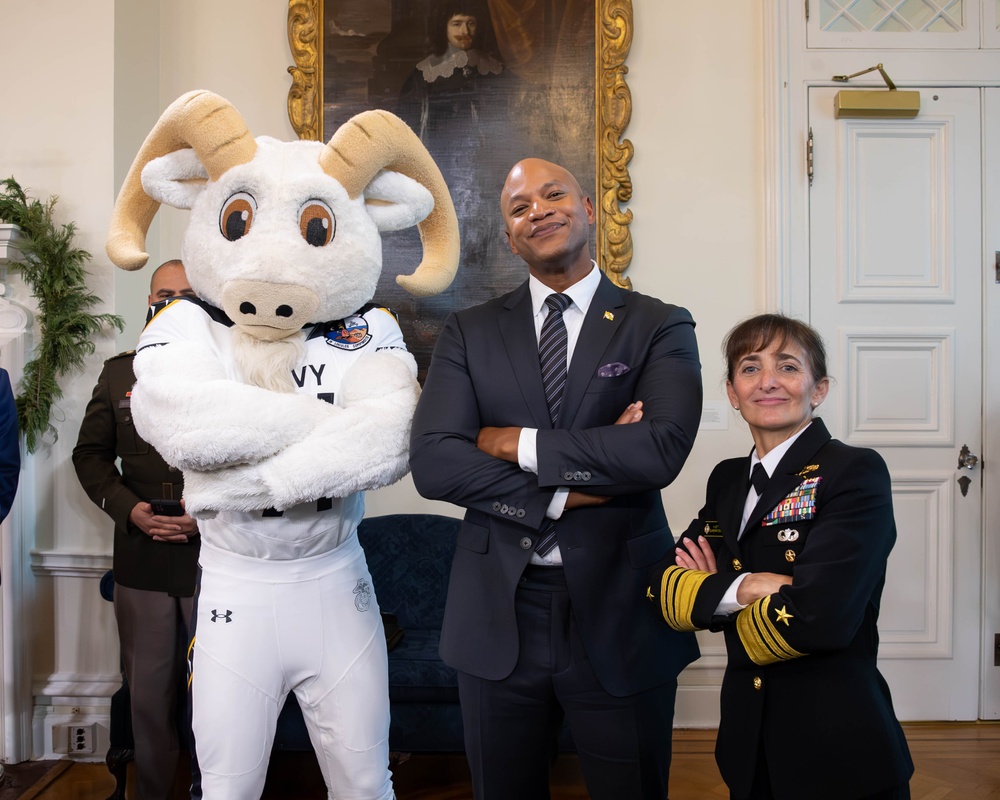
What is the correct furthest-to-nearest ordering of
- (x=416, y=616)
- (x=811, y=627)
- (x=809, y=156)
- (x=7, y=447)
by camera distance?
(x=809, y=156) < (x=416, y=616) < (x=7, y=447) < (x=811, y=627)

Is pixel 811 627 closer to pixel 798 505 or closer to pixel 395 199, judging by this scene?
pixel 798 505

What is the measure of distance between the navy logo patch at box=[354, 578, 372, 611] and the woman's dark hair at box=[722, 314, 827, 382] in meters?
0.90

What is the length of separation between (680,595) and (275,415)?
0.84 metres

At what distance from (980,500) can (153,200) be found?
134 inches

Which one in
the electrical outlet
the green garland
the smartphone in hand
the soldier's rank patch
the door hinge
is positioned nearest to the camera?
the soldier's rank patch

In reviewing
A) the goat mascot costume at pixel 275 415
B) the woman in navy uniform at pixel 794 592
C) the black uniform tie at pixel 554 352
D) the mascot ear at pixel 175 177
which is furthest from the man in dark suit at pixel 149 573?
the woman in navy uniform at pixel 794 592

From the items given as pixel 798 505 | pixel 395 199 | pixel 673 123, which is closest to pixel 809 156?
pixel 673 123

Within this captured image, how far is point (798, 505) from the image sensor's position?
1648mm

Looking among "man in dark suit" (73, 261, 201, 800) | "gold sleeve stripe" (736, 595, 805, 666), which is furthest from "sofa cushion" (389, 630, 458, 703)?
"gold sleeve stripe" (736, 595, 805, 666)

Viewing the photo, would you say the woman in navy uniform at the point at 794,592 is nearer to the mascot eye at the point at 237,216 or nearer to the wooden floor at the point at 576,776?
the mascot eye at the point at 237,216

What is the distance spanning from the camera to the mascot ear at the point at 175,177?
1877mm

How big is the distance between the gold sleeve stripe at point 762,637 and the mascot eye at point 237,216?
49.1 inches

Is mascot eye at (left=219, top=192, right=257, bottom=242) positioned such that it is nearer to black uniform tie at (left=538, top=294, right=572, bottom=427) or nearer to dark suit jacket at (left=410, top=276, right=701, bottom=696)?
dark suit jacket at (left=410, top=276, right=701, bottom=696)

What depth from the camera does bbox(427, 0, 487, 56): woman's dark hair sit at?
3.65 m
